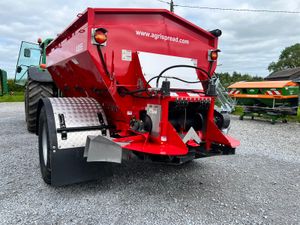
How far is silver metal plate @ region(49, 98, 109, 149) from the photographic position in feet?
9.32

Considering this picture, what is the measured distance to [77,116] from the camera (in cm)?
304

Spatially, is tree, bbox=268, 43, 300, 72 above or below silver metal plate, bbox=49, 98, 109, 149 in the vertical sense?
above

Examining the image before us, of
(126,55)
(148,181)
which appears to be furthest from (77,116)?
(148,181)

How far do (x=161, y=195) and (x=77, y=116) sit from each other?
4.49ft

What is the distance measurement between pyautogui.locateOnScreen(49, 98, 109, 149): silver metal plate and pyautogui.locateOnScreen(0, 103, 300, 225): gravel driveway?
59 cm

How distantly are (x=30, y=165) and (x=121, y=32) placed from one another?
243 cm

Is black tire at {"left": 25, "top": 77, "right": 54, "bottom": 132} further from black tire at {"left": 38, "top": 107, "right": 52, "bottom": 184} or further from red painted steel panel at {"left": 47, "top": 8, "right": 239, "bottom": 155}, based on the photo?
black tire at {"left": 38, "top": 107, "right": 52, "bottom": 184}

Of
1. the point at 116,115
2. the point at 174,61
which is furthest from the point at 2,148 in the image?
the point at 174,61

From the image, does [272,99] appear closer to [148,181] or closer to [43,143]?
[148,181]

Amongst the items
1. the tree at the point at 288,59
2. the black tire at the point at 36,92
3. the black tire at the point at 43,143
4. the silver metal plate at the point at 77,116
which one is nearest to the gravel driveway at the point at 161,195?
the black tire at the point at 43,143

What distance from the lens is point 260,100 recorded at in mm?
10367

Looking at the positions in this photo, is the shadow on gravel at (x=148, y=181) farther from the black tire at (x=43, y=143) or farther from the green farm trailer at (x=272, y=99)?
the green farm trailer at (x=272, y=99)

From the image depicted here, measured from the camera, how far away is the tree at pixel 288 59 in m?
49.8

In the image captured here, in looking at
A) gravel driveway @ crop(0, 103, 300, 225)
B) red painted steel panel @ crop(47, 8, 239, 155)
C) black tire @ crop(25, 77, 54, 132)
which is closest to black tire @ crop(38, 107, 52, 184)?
gravel driveway @ crop(0, 103, 300, 225)
